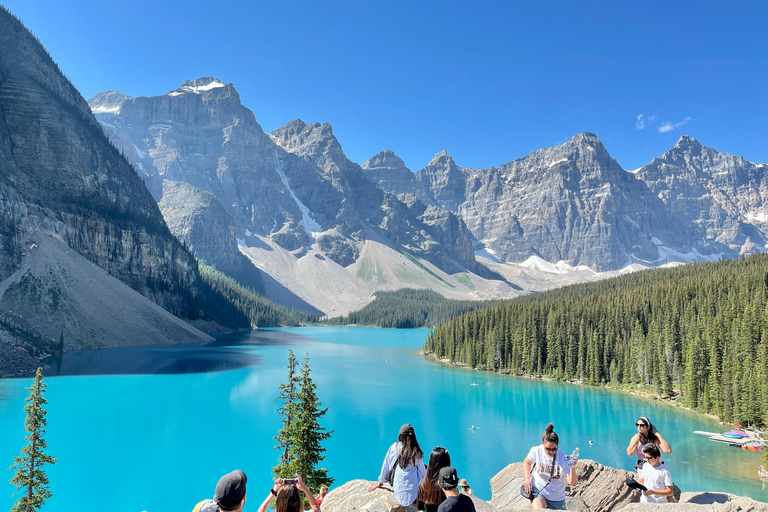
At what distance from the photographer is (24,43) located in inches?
4675

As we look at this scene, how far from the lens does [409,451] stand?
7797 mm

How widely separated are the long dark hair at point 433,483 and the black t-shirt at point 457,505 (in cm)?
125

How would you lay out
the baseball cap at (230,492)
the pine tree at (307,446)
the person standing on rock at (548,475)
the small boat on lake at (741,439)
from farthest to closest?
1. the small boat on lake at (741,439)
2. the pine tree at (307,446)
3. the person standing on rock at (548,475)
4. the baseball cap at (230,492)

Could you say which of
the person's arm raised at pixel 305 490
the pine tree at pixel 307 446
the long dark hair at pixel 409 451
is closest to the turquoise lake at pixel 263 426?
the pine tree at pixel 307 446

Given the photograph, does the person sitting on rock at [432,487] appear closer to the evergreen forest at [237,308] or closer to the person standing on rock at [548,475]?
the person standing on rock at [548,475]

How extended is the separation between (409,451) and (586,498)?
850 centimetres

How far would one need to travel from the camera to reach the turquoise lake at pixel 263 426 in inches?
1024

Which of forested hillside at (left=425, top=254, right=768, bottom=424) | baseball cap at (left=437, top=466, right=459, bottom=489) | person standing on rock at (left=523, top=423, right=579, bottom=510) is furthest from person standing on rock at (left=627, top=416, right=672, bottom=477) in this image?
forested hillside at (left=425, top=254, right=768, bottom=424)

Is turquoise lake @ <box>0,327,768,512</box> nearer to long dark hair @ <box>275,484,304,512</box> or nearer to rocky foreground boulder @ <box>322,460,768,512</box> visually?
rocky foreground boulder @ <box>322,460,768,512</box>

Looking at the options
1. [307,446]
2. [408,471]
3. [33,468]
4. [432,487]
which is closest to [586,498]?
[408,471]

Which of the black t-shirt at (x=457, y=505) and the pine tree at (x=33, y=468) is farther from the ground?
the black t-shirt at (x=457, y=505)

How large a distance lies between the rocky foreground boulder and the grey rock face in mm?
97066

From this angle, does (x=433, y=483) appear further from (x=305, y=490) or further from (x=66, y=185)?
(x=66, y=185)

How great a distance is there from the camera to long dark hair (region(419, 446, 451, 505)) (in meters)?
6.42
